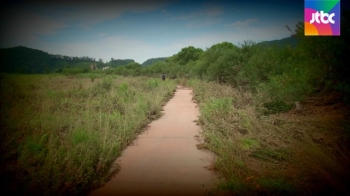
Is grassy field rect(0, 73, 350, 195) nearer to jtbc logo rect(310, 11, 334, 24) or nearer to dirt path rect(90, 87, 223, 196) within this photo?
dirt path rect(90, 87, 223, 196)

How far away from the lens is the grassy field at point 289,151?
2762mm

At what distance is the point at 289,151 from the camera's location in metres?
3.67

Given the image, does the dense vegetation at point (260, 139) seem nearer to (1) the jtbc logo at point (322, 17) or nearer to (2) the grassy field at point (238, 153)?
(2) the grassy field at point (238, 153)

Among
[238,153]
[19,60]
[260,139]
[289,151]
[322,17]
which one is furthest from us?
[19,60]

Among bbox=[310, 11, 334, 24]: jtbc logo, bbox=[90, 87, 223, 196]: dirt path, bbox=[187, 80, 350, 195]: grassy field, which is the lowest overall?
bbox=[90, 87, 223, 196]: dirt path

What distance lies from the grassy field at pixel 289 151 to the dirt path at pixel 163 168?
16.6 inches

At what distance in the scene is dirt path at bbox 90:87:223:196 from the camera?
3.27 m

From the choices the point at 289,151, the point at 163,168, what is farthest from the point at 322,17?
the point at 163,168

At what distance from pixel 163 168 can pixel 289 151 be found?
2.77m

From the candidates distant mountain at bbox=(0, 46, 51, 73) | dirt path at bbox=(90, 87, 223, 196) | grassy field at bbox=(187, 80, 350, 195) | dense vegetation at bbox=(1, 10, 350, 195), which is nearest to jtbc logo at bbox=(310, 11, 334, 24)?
dense vegetation at bbox=(1, 10, 350, 195)

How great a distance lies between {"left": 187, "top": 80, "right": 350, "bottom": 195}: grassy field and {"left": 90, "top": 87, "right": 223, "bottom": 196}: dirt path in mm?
420

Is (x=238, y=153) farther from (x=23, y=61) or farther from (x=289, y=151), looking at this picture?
(x=23, y=61)

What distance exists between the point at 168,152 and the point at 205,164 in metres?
1.18

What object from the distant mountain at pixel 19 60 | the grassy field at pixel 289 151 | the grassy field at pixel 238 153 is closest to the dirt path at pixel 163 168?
the grassy field at pixel 238 153
